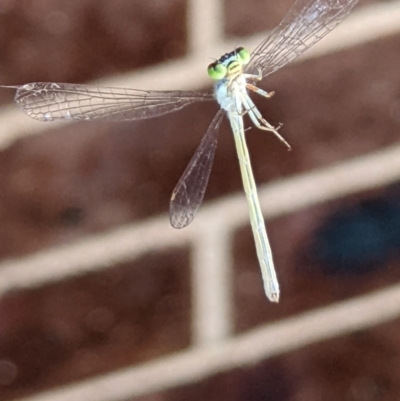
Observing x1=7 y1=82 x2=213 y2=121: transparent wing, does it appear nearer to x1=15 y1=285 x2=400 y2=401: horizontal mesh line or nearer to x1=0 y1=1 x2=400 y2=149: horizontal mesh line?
x1=0 y1=1 x2=400 y2=149: horizontal mesh line

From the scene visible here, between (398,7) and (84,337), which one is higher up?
(398,7)

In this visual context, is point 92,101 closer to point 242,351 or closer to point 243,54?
point 243,54

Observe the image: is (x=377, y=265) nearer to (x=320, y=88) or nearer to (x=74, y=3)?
(x=320, y=88)

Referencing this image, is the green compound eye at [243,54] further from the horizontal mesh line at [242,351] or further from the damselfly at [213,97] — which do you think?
the horizontal mesh line at [242,351]

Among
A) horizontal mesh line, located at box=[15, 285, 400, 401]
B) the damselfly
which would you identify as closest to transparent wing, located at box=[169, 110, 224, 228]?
the damselfly

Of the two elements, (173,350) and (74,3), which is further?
(173,350)

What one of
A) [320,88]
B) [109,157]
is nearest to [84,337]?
[109,157]
